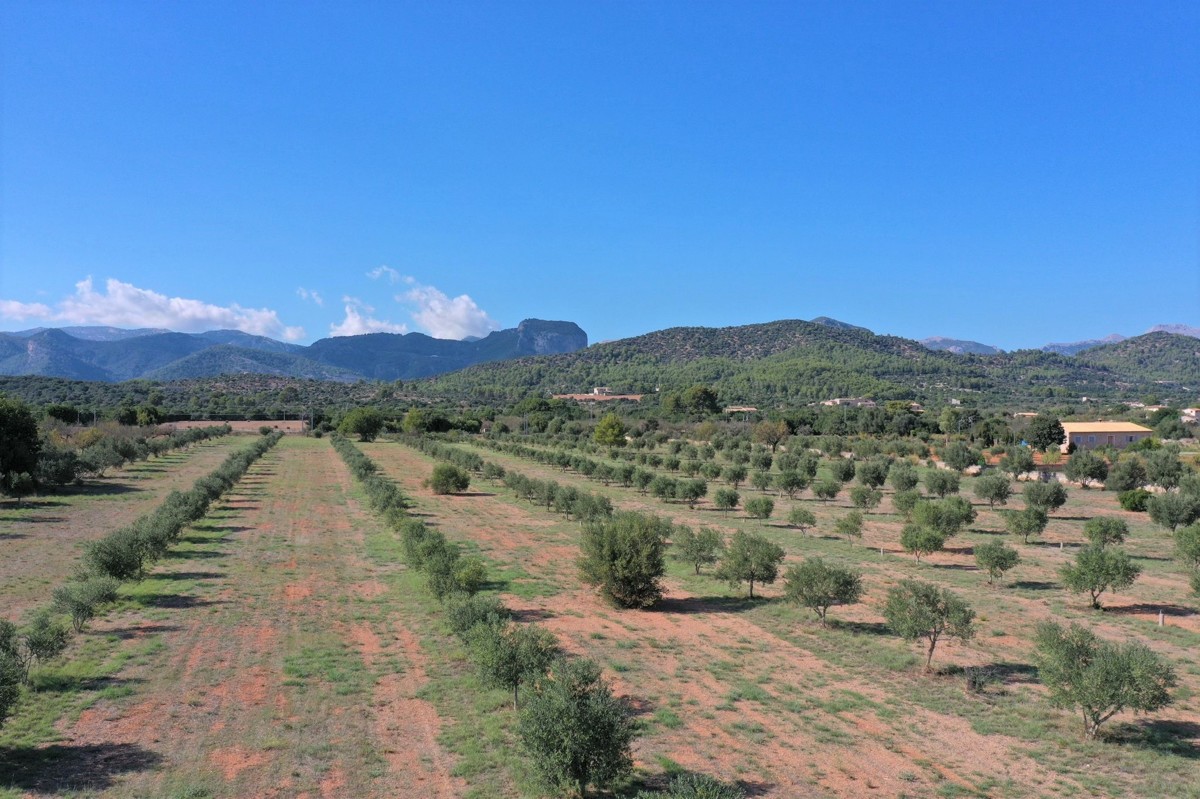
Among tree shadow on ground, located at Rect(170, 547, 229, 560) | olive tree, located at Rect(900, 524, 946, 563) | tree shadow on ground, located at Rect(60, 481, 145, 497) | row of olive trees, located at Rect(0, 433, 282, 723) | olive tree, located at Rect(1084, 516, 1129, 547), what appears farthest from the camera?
tree shadow on ground, located at Rect(60, 481, 145, 497)

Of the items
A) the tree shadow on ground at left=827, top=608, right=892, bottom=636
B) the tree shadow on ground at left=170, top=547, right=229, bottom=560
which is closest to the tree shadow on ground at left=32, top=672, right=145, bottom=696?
the tree shadow on ground at left=170, top=547, right=229, bottom=560

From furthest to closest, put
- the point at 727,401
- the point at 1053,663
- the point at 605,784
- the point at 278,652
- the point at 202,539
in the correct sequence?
1. the point at 727,401
2. the point at 202,539
3. the point at 278,652
4. the point at 1053,663
5. the point at 605,784

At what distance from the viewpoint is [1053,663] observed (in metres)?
13.1

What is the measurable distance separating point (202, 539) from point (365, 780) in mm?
23589

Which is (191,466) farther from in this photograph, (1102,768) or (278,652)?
(1102,768)

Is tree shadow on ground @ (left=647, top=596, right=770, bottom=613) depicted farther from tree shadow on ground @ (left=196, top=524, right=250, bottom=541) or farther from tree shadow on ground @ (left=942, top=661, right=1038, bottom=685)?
tree shadow on ground @ (left=196, top=524, right=250, bottom=541)

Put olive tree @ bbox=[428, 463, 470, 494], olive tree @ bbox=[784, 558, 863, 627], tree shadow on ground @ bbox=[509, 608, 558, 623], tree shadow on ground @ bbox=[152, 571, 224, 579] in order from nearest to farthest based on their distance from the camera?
olive tree @ bbox=[784, 558, 863, 627] < tree shadow on ground @ bbox=[509, 608, 558, 623] < tree shadow on ground @ bbox=[152, 571, 224, 579] < olive tree @ bbox=[428, 463, 470, 494]

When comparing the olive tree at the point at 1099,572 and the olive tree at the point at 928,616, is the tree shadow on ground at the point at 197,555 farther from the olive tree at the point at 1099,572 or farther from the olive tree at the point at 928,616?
the olive tree at the point at 1099,572

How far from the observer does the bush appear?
70.6 feet

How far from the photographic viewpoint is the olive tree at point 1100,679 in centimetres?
1205

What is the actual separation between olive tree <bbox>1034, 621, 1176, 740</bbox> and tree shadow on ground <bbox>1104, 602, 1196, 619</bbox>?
9.96 meters

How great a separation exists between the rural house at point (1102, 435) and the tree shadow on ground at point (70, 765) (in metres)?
89.1

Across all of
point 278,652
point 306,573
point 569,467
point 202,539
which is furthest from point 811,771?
point 569,467

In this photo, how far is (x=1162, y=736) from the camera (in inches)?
498
